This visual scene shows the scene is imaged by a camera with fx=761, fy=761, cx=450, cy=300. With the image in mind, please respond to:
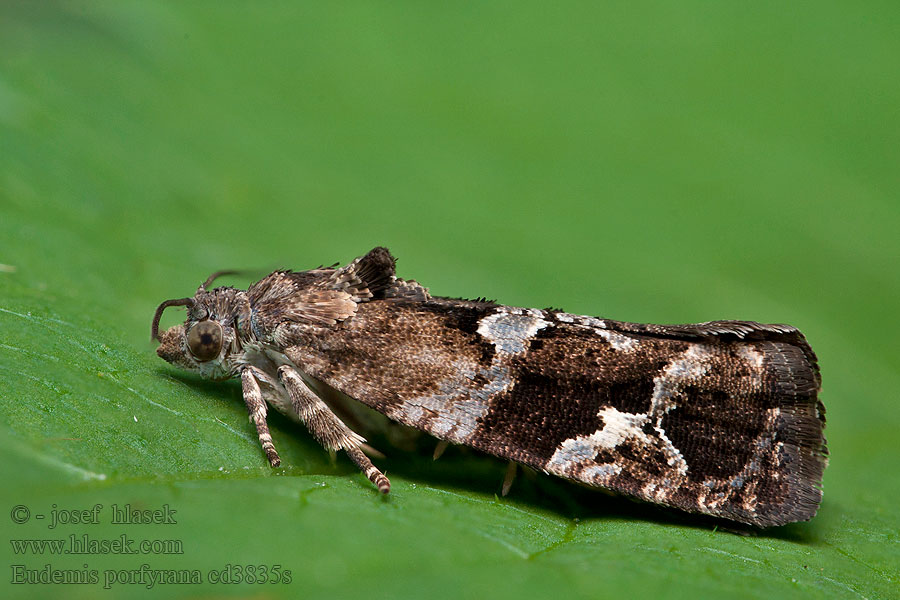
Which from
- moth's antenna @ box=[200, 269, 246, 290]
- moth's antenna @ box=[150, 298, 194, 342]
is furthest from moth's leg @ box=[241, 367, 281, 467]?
moth's antenna @ box=[200, 269, 246, 290]

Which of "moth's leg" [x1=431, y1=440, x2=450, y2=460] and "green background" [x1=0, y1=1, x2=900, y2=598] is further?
"moth's leg" [x1=431, y1=440, x2=450, y2=460]

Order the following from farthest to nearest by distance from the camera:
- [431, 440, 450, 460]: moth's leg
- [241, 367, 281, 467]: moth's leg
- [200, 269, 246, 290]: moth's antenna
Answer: [200, 269, 246, 290]: moth's antenna
[431, 440, 450, 460]: moth's leg
[241, 367, 281, 467]: moth's leg

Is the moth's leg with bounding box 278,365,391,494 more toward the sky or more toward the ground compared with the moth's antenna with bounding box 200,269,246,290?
more toward the ground

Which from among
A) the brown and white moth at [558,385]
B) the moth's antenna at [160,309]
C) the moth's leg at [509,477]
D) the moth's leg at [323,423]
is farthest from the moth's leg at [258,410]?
the moth's leg at [509,477]

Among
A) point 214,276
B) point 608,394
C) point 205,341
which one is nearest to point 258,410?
point 205,341

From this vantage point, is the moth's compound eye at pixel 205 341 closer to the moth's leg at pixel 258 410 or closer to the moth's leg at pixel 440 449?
the moth's leg at pixel 258 410

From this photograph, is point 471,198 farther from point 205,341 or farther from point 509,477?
point 509,477

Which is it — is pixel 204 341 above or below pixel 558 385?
below

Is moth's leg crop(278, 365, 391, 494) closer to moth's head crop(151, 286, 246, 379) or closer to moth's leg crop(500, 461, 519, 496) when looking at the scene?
moth's head crop(151, 286, 246, 379)
